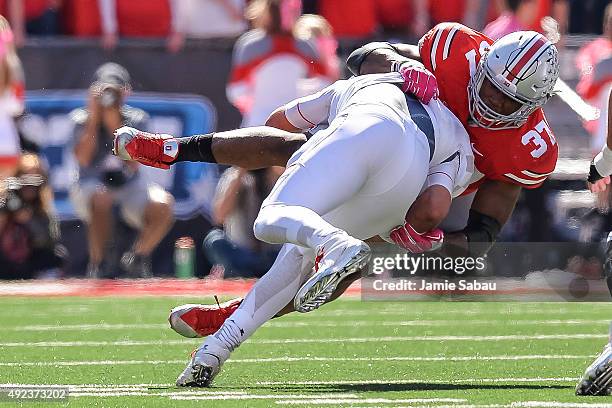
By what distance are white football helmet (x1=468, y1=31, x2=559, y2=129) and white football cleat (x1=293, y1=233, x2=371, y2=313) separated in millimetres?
1173

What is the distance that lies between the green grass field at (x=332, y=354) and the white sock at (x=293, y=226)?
1.74ft

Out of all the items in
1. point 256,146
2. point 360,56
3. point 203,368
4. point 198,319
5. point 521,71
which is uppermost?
point 521,71

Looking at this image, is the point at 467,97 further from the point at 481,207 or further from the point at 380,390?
the point at 380,390

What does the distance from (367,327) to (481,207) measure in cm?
191

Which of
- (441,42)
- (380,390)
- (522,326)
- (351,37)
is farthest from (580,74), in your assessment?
(380,390)

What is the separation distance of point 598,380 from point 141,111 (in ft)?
21.0

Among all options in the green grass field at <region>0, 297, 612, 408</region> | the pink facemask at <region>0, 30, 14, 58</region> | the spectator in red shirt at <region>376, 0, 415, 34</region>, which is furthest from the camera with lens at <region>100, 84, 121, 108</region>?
the spectator in red shirt at <region>376, 0, 415, 34</region>

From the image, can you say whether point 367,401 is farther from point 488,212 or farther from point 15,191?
point 15,191

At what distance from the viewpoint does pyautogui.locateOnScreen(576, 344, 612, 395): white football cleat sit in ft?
16.5

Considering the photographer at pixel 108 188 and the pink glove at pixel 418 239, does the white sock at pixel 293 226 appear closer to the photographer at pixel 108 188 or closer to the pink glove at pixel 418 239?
the pink glove at pixel 418 239

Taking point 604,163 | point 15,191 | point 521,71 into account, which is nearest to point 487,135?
point 521,71

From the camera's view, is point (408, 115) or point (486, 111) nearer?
point (408, 115)

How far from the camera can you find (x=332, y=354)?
6.67 metres

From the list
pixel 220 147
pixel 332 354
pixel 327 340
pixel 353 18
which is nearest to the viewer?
pixel 220 147
